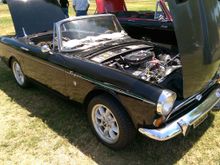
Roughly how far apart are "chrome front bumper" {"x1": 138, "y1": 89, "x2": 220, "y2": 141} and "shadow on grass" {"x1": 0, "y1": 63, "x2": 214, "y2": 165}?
1.48 ft

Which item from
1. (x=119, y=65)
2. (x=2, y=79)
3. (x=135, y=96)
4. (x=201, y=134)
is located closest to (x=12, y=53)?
(x=2, y=79)

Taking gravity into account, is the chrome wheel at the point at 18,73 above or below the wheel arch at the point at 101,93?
below

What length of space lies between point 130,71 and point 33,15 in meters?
2.99

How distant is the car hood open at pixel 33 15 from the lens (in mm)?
5934

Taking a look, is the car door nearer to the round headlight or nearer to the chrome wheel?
the chrome wheel

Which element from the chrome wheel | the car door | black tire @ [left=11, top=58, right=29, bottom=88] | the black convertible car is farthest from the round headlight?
the chrome wheel

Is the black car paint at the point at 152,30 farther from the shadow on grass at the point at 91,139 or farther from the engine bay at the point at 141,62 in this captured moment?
the shadow on grass at the point at 91,139

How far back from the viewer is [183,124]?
343cm

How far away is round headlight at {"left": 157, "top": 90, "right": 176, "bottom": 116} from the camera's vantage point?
316cm

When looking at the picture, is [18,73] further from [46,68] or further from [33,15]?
[46,68]

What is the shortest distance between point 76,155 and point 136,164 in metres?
0.76

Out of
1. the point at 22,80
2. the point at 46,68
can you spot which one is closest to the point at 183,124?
the point at 46,68

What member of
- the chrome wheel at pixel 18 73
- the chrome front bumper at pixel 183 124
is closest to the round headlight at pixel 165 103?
the chrome front bumper at pixel 183 124

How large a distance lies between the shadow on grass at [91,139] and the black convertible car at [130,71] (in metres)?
0.18
